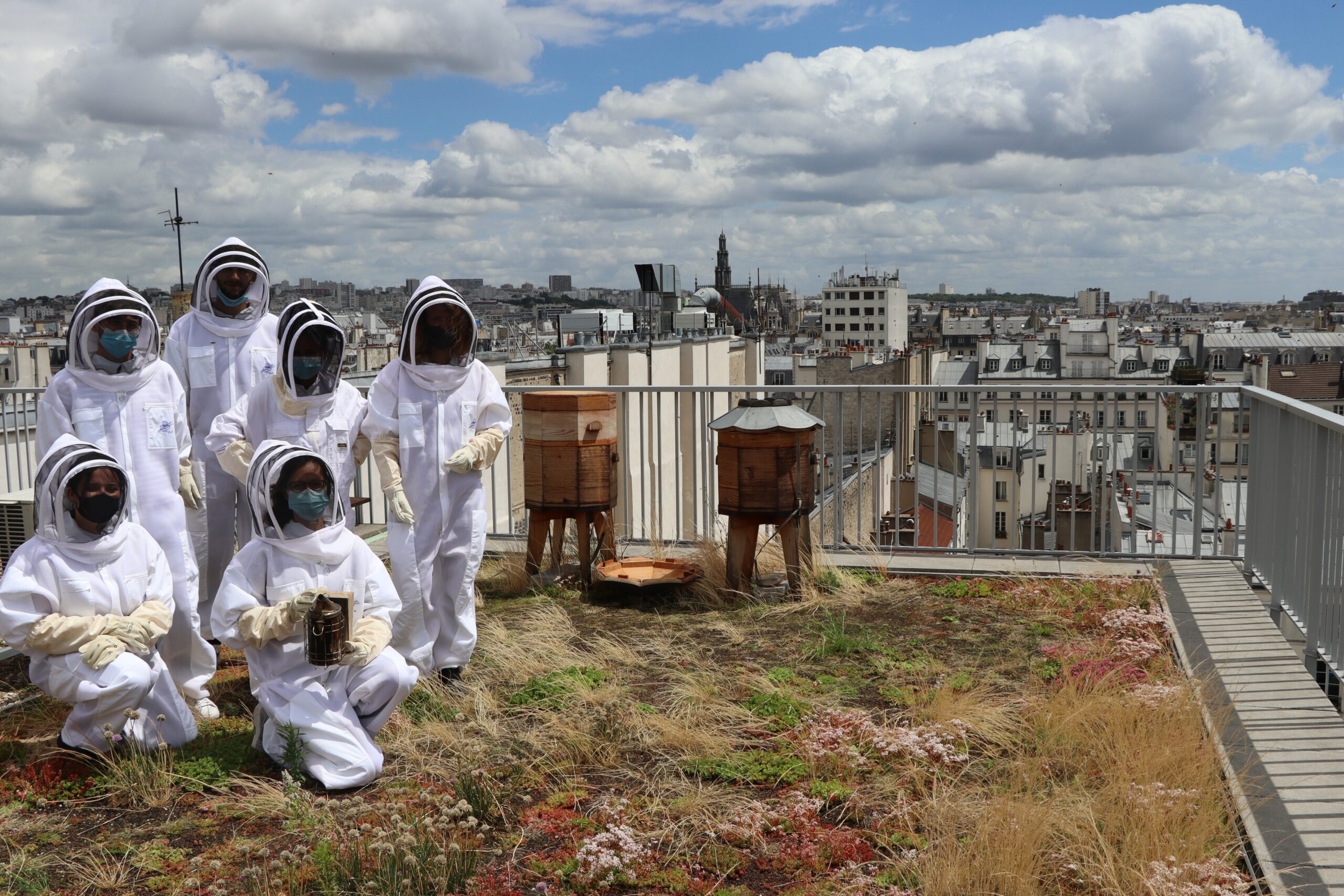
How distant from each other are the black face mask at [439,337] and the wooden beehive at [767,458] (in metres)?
2.22

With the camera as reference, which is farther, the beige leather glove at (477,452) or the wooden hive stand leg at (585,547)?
the wooden hive stand leg at (585,547)

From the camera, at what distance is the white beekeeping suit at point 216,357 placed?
6.30 meters

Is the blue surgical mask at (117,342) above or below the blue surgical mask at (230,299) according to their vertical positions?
below

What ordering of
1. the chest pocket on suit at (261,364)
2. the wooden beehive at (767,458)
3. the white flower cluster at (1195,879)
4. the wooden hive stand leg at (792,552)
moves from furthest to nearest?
the wooden hive stand leg at (792,552)
the wooden beehive at (767,458)
the chest pocket on suit at (261,364)
the white flower cluster at (1195,879)

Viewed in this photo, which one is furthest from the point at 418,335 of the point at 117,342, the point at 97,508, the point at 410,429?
the point at 97,508

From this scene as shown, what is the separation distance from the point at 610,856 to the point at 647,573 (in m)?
4.28

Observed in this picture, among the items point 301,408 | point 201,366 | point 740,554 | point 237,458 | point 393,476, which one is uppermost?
point 201,366

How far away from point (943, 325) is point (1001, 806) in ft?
581

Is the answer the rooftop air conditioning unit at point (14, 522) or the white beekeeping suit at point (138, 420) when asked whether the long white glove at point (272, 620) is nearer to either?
the white beekeeping suit at point (138, 420)

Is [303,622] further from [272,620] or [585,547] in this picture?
[585,547]

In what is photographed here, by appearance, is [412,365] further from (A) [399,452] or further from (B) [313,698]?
(B) [313,698]

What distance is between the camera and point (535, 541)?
824 centimetres

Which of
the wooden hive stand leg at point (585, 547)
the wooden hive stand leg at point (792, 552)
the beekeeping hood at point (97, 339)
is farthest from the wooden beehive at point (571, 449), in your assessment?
the beekeeping hood at point (97, 339)

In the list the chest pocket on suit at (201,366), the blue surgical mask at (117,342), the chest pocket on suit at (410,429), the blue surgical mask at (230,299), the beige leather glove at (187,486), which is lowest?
the beige leather glove at (187,486)
